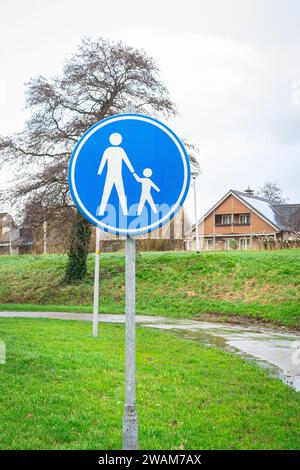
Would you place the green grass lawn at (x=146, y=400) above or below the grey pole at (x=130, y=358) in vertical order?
below

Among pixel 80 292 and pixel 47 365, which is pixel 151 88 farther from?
pixel 47 365

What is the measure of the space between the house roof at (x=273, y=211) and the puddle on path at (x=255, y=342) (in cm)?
4023

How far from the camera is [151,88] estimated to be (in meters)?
32.5

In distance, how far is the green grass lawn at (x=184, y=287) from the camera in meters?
23.7

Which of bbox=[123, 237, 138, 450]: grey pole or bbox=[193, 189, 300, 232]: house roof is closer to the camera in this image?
bbox=[123, 237, 138, 450]: grey pole

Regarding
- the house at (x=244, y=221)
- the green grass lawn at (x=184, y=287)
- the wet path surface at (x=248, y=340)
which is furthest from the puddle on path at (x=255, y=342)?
the house at (x=244, y=221)

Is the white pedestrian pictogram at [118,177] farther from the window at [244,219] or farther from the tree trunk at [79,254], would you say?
the window at [244,219]

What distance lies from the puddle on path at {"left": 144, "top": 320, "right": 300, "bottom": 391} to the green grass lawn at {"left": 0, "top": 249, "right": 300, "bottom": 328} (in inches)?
95.2

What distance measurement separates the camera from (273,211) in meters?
63.8

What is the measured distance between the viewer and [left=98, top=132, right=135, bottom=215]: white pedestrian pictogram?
155 inches

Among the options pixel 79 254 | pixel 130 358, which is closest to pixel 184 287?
pixel 79 254

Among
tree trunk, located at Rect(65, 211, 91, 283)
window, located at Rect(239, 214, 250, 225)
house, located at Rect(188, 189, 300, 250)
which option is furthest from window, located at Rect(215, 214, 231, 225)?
tree trunk, located at Rect(65, 211, 91, 283)

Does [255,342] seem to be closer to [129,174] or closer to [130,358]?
[130,358]

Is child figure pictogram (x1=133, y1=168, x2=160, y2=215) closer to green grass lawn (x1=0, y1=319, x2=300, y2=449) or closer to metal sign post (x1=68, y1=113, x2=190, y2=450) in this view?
metal sign post (x1=68, y1=113, x2=190, y2=450)
